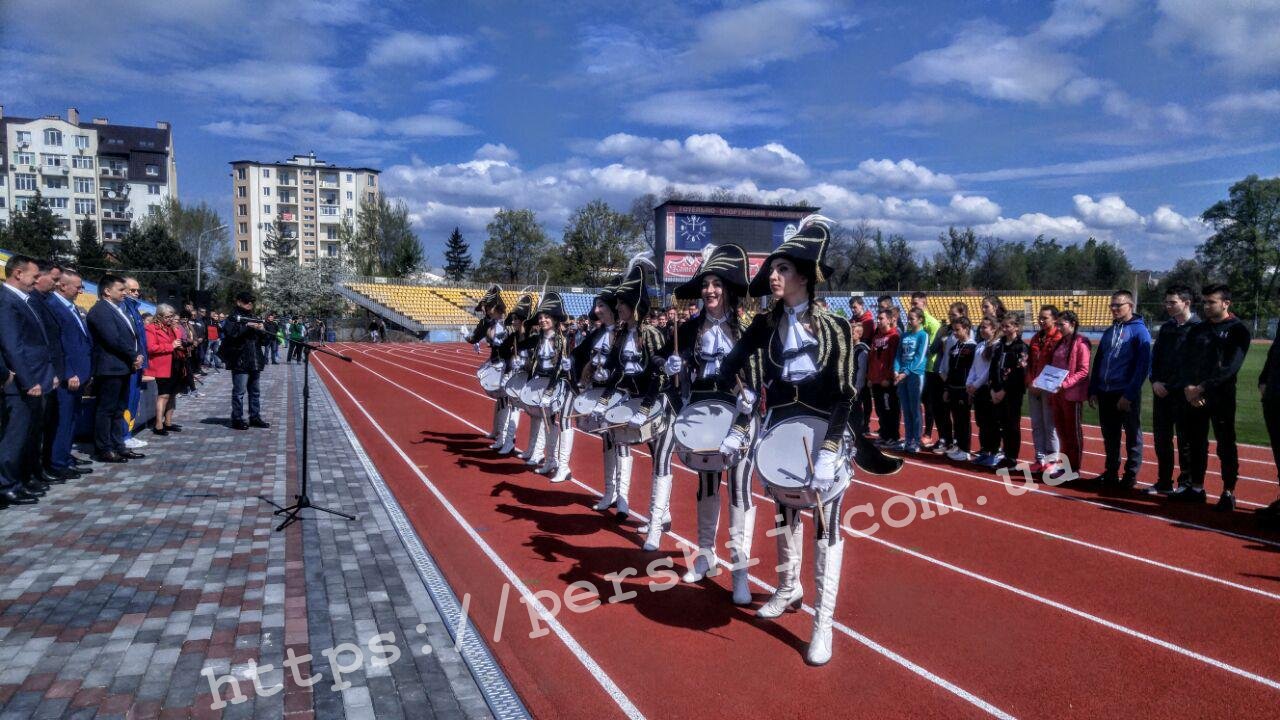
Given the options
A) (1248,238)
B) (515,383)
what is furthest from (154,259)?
(1248,238)

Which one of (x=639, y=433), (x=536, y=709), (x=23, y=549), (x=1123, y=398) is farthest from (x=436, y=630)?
(x=1123, y=398)

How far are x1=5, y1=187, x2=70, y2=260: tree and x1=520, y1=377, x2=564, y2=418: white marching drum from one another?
53905 millimetres

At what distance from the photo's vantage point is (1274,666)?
4352 mm

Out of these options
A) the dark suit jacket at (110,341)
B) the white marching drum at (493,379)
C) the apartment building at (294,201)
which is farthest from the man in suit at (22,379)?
the apartment building at (294,201)

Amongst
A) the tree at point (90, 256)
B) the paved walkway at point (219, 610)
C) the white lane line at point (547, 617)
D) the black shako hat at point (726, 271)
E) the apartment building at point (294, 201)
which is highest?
the apartment building at point (294, 201)

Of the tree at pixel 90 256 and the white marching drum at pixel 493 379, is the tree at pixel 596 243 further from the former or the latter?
the white marching drum at pixel 493 379

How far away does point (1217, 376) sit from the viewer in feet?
25.3

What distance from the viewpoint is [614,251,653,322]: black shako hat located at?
7160 millimetres

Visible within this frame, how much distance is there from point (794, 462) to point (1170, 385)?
6.13 metres

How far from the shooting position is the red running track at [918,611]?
4047mm

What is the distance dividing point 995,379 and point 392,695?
860cm

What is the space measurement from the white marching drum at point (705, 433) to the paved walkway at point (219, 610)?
6.09 ft

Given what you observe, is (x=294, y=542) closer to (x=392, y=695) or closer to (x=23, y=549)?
(x=23, y=549)

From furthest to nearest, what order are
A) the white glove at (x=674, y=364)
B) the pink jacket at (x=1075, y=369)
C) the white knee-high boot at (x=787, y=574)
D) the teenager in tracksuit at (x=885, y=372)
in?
the teenager in tracksuit at (x=885, y=372) → the pink jacket at (x=1075, y=369) → the white glove at (x=674, y=364) → the white knee-high boot at (x=787, y=574)
